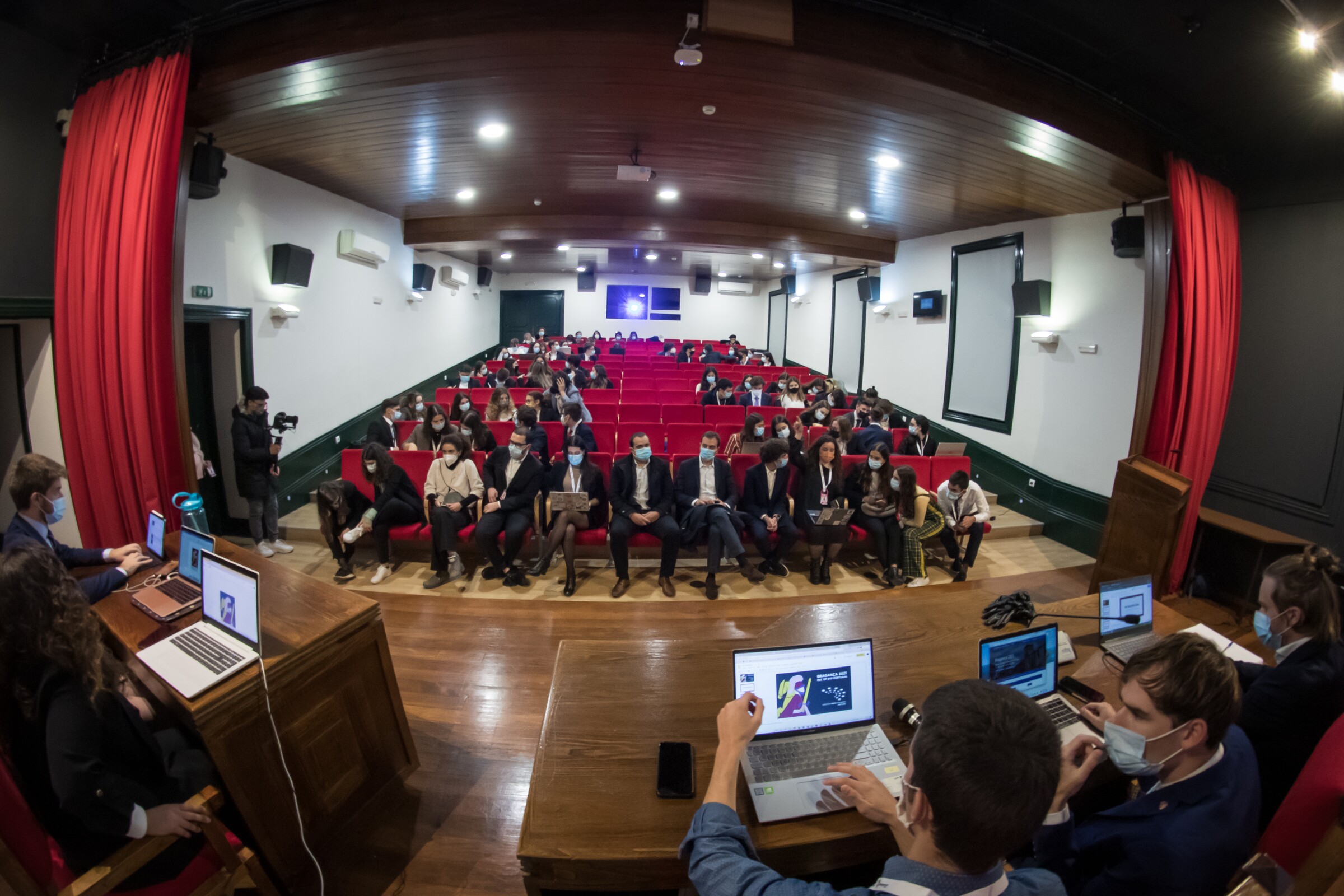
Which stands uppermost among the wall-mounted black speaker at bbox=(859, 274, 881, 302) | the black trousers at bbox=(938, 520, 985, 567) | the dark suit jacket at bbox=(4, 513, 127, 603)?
the wall-mounted black speaker at bbox=(859, 274, 881, 302)

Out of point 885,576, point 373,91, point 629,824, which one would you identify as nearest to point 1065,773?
point 629,824

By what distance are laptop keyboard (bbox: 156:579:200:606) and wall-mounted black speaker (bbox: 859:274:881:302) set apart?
389 inches

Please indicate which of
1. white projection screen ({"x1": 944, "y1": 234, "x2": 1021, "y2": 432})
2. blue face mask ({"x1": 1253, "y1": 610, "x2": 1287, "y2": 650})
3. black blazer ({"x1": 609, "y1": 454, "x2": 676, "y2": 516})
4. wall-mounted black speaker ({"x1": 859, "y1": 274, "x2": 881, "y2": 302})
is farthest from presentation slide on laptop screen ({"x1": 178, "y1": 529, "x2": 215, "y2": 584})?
wall-mounted black speaker ({"x1": 859, "y1": 274, "x2": 881, "y2": 302})

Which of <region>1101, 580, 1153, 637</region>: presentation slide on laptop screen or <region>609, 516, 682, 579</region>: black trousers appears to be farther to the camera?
<region>609, 516, 682, 579</region>: black trousers

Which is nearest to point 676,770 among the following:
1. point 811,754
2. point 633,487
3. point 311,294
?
point 811,754

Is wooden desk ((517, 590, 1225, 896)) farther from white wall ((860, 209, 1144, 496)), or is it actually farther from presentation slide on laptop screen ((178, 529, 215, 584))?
white wall ((860, 209, 1144, 496))

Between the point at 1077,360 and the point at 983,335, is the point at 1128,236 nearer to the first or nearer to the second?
the point at 1077,360

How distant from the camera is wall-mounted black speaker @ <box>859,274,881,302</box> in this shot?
31.6 feet

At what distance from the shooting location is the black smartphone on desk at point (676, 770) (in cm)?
132

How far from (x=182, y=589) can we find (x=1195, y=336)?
250 inches

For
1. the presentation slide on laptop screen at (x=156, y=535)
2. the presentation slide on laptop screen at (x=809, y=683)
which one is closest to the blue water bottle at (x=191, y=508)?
the presentation slide on laptop screen at (x=156, y=535)

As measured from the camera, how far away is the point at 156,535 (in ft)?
8.36

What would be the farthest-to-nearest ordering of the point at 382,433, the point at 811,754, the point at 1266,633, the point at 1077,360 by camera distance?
the point at 1077,360 < the point at 382,433 < the point at 1266,633 < the point at 811,754

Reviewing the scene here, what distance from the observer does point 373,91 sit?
353 centimetres
